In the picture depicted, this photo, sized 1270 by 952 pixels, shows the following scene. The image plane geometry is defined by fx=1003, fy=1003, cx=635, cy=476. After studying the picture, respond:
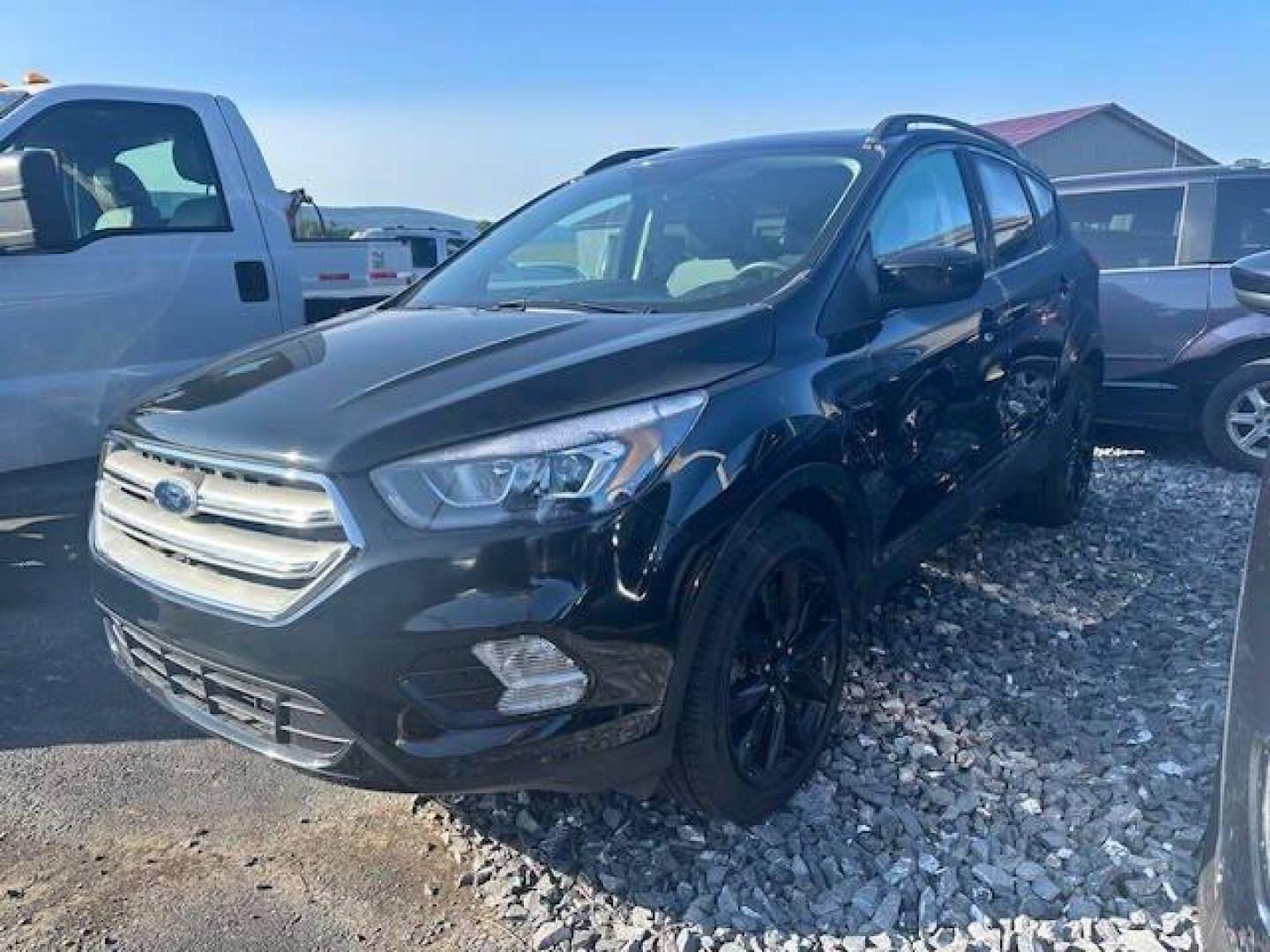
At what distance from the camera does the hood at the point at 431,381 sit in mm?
2090

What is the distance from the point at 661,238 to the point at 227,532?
175 cm

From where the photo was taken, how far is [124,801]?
9.54 ft

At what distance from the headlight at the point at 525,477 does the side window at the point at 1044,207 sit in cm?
320

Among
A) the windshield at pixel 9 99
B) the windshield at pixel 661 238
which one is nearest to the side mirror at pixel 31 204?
the windshield at pixel 9 99

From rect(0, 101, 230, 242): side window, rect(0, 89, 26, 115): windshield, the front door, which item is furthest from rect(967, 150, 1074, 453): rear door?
rect(0, 89, 26, 115): windshield

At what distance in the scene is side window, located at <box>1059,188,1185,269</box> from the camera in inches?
239

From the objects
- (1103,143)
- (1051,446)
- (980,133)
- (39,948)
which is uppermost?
(1103,143)

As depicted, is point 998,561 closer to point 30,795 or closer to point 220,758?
point 220,758

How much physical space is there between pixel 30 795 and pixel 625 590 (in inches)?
81.6

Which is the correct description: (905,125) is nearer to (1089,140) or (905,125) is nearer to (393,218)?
(393,218)

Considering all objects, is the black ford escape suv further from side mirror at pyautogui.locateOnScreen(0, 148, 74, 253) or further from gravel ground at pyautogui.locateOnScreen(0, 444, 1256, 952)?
side mirror at pyautogui.locateOnScreen(0, 148, 74, 253)

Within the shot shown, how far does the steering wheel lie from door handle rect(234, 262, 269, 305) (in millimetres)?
2764

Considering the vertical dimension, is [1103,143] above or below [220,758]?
above

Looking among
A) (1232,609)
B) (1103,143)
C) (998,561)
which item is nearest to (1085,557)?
(998,561)
